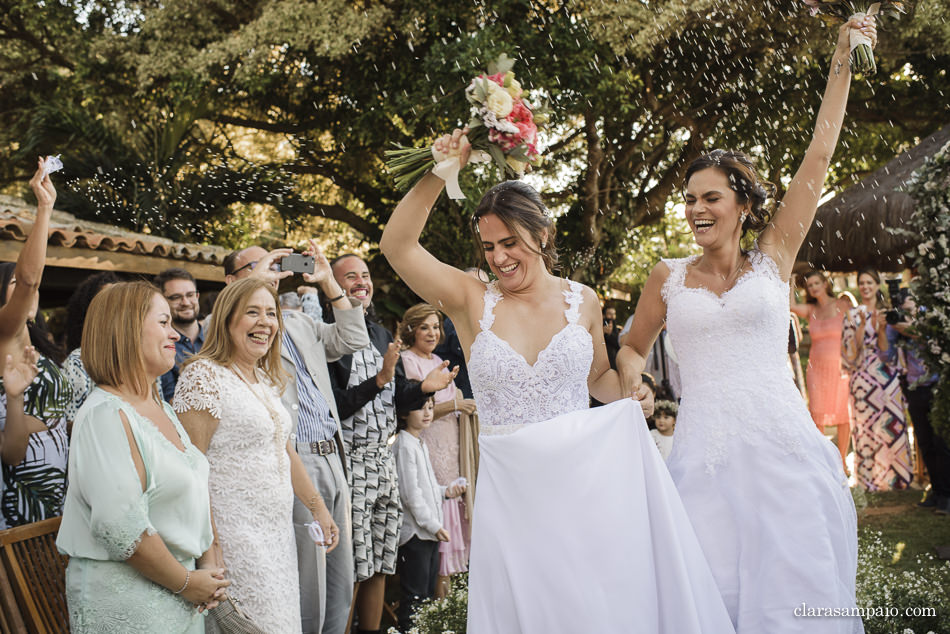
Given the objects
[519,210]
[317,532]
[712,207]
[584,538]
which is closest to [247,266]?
[317,532]

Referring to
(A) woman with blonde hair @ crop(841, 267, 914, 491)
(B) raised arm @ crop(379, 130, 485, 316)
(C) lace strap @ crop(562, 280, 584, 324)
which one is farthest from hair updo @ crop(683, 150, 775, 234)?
(A) woman with blonde hair @ crop(841, 267, 914, 491)

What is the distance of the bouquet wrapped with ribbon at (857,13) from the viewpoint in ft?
11.4

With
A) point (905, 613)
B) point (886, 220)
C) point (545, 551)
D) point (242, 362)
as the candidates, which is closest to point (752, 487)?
point (545, 551)

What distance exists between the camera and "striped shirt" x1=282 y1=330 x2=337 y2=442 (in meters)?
4.57

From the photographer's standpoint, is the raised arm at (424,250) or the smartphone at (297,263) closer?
the raised arm at (424,250)

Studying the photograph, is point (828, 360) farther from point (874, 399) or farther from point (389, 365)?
point (389, 365)

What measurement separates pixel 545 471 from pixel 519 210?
0.96m

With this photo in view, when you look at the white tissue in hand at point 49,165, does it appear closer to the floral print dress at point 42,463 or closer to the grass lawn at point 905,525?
the floral print dress at point 42,463

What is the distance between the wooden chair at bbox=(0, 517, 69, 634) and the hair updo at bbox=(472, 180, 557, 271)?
2.00 meters

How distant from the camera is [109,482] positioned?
2824 mm

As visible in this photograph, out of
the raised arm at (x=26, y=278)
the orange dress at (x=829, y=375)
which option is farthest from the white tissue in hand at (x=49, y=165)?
the orange dress at (x=829, y=375)

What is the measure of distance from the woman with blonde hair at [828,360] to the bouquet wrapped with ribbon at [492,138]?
7.35m

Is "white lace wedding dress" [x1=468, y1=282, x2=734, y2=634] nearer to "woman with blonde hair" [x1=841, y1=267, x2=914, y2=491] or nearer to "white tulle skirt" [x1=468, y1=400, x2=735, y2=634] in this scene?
"white tulle skirt" [x1=468, y1=400, x2=735, y2=634]

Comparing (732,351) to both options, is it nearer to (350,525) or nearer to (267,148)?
(350,525)
